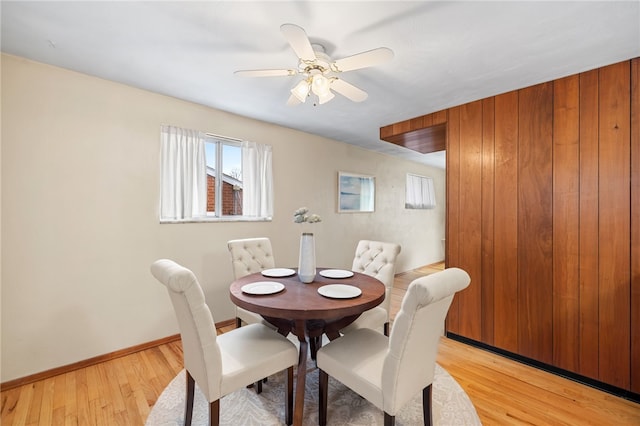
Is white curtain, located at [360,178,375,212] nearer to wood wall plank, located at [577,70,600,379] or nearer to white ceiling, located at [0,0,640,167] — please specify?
white ceiling, located at [0,0,640,167]

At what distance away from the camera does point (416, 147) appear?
13.8ft

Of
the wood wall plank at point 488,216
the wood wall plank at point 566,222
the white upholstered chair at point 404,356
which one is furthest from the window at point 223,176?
the wood wall plank at point 566,222

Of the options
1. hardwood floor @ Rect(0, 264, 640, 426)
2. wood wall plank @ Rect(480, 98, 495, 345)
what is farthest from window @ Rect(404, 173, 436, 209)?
hardwood floor @ Rect(0, 264, 640, 426)

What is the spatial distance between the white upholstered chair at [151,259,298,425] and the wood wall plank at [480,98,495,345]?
1.94 meters

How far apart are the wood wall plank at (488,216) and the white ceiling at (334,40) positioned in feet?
0.85

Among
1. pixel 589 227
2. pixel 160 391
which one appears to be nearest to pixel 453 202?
pixel 589 227

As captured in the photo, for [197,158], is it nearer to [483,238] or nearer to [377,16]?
[377,16]

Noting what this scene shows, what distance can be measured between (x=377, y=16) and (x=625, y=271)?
2419mm

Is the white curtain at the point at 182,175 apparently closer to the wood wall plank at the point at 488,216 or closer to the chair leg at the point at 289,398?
the chair leg at the point at 289,398

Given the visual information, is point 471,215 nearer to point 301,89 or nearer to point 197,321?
point 301,89

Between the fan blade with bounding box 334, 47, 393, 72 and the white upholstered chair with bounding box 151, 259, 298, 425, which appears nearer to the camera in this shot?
the white upholstered chair with bounding box 151, 259, 298, 425

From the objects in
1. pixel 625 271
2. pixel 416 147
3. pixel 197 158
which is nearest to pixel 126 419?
pixel 197 158

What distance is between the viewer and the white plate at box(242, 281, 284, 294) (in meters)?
1.75

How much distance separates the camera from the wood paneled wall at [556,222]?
77.5 inches
